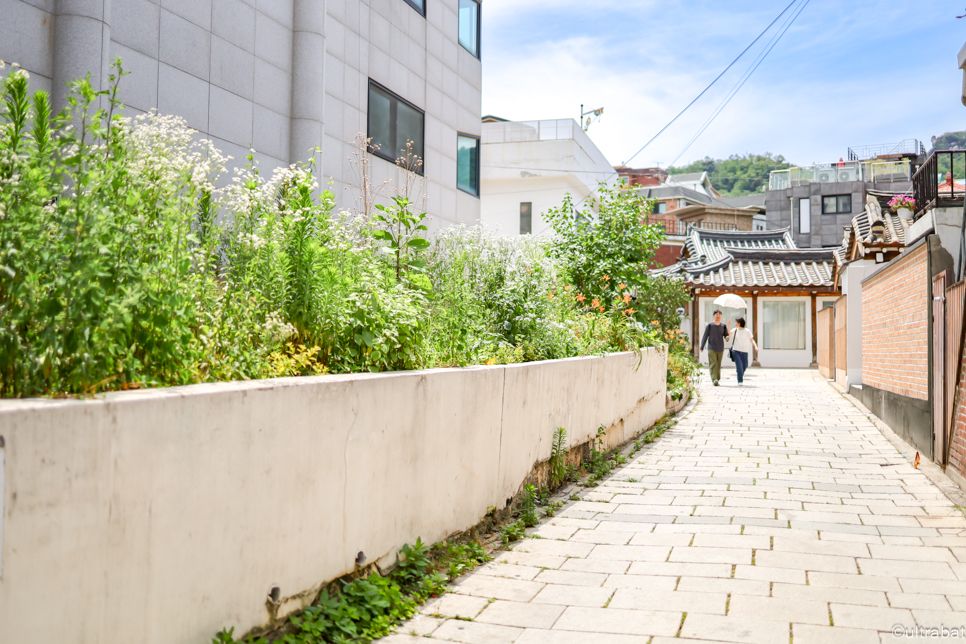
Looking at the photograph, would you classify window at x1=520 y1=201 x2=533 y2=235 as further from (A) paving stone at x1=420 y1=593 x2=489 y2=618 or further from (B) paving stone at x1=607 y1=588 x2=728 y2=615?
(A) paving stone at x1=420 y1=593 x2=489 y2=618

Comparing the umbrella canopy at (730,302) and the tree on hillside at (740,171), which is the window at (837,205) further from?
the tree on hillside at (740,171)

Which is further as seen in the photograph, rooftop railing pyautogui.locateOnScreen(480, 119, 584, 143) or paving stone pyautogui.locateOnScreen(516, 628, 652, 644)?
rooftop railing pyautogui.locateOnScreen(480, 119, 584, 143)

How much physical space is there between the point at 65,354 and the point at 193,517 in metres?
0.69

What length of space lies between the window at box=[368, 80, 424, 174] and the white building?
13483 millimetres

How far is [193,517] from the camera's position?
2.59 meters

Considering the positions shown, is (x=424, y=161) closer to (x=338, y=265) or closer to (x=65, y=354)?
(x=338, y=265)

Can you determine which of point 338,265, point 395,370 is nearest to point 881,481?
point 395,370

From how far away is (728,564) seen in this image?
14.4 feet

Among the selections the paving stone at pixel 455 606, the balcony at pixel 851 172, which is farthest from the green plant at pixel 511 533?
the balcony at pixel 851 172

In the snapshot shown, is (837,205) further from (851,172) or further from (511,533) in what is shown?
(511,533)

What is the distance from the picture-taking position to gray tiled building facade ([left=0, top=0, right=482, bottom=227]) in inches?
272

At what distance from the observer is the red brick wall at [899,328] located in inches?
332

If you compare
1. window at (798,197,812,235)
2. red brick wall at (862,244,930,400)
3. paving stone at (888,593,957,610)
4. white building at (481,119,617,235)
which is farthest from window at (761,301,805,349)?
paving stone at (888,593,957,610)

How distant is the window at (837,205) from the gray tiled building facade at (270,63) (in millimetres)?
37792
